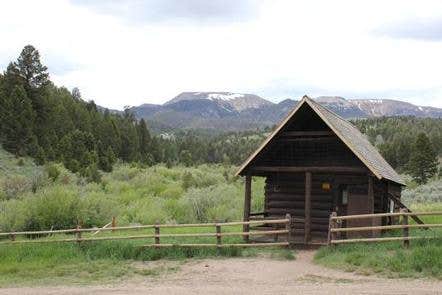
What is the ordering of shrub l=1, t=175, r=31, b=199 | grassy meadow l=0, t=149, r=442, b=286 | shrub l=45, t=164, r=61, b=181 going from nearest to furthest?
grassy meadow l=0, t=149, r=442, b=286, shrub l=1, t=175, r=31, b=199, shrub l=45, t=164, r=61, b=181

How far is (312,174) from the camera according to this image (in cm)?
2369

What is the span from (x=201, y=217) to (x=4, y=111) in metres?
30.0

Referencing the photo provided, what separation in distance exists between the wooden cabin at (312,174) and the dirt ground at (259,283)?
5051 mm

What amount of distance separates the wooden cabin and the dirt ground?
199 inches

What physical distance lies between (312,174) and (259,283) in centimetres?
926

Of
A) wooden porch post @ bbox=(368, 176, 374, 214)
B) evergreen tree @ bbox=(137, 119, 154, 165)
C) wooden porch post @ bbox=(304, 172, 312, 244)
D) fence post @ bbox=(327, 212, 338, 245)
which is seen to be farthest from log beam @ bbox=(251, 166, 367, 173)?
evergreen tree @ bbox=(137, 119, 154, 165)

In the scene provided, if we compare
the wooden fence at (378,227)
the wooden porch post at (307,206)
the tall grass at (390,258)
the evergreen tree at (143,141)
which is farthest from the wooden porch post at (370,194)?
the evergreen tree at (143,141)

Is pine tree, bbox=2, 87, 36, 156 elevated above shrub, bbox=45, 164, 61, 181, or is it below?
above

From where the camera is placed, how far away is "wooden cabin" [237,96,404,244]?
72.2ft

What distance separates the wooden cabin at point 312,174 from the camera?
72.2 feet

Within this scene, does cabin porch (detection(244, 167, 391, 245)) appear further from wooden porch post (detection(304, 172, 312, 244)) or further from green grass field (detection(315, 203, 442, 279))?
green grass field (detection(315, 203, 442, 279))

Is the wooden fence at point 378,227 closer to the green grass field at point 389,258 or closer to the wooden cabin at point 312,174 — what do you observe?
the green grass field at point 389,258

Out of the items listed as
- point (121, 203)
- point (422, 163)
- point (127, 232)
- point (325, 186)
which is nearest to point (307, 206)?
point (325, 186)

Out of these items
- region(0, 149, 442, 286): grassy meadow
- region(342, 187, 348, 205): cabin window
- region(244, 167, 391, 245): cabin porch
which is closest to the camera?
region(0, 149, 442, 286): grassy meadow
